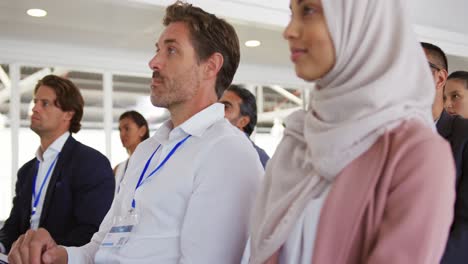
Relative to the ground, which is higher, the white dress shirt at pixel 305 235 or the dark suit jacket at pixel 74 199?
the white dress shirt at pixel 305 235

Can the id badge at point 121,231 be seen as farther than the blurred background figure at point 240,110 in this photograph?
No

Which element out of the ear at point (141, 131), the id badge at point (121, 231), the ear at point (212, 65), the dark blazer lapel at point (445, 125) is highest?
the ear at point (212, 65)

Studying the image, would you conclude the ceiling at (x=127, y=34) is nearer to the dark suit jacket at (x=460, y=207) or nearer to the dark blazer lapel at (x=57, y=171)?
the dark blazer lapel at (x=57, y=171)

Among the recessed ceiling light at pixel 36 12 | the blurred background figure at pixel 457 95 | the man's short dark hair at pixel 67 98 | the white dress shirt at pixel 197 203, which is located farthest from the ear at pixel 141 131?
the white dress shirt at pixel 197 203

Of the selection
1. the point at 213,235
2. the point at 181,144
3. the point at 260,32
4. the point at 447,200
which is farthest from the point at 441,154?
the point at 260,32

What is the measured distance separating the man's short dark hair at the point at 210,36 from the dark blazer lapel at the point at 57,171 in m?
0.93

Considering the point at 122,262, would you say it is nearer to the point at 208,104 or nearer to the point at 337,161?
the point at 208,104

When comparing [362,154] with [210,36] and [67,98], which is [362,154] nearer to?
[210,36]

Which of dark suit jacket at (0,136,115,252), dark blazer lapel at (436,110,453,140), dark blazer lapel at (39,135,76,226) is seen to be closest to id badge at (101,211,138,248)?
dark suit jacket at (0,136,115,252)

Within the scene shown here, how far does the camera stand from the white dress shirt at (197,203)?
138 centimetres

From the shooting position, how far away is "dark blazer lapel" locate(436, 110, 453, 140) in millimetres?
1695

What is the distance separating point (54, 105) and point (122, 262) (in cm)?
152

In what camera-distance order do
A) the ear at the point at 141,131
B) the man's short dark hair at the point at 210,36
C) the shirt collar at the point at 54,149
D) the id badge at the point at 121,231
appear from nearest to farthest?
1. the id badge at the point at 121,231
2. the man's short dark hair at the point at 210,36
3. the shirt collar at the point at 54,149
4. the ear at the point at 141,131

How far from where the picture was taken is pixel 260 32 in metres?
5.29
